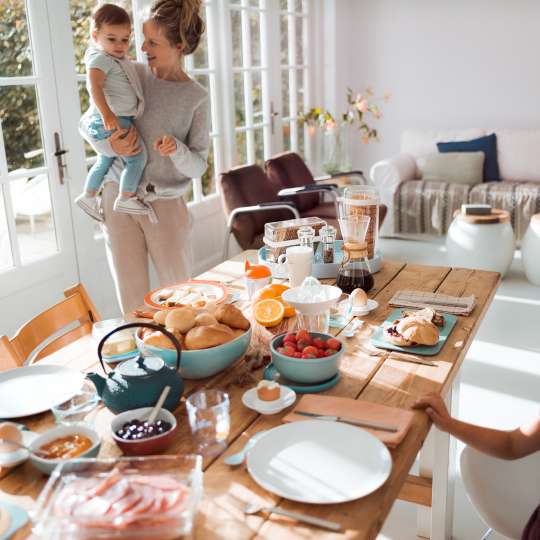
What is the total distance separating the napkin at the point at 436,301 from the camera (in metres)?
1.94

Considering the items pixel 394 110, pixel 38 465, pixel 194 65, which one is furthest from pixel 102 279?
pixel 394 110

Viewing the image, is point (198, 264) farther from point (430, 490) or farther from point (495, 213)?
point (430, 490)

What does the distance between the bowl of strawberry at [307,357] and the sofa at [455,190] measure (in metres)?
4.14

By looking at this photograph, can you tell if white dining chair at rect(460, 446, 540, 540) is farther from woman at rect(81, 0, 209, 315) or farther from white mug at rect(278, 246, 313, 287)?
woman at rect(81, 0, 209, 315)

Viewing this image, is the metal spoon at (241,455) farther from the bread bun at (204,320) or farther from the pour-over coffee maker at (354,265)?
the pour-over coffee maker at (354,265)

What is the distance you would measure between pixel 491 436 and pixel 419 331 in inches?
13.8

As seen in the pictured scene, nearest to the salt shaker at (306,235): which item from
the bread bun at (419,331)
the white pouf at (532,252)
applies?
the bread bun at (419,331)

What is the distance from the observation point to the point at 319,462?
3.94 ft

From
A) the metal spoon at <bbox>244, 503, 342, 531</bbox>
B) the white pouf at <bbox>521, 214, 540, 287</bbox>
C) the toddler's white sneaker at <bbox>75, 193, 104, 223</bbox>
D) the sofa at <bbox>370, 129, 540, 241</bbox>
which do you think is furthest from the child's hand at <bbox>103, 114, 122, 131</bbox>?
the sofa at <bbox>370, 129, 540, 241</bbox>

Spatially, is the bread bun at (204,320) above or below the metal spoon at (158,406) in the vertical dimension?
above

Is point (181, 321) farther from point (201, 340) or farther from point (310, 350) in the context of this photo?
point (310, 350)

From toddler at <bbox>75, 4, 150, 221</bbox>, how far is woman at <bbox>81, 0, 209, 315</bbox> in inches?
1.9

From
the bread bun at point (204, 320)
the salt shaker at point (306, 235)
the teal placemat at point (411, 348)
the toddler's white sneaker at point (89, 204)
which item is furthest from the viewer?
the toddler's white sneaker at point (89, 204)

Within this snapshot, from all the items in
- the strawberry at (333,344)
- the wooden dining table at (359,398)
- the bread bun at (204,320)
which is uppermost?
the bread bun at (204,320)
